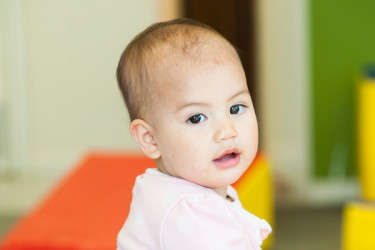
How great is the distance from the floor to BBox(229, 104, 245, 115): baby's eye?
205cm

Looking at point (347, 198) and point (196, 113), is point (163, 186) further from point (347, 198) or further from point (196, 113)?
point (347, 198)

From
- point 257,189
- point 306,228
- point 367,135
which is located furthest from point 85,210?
point 367,135

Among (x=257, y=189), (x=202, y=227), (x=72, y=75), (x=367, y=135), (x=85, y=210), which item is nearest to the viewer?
(x=202, y=227)

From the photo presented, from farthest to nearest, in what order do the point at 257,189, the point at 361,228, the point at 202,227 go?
1. the point at 257,189
2. the point at 361,228
3. the point at 202,227

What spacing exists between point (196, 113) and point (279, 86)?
8.62 ft

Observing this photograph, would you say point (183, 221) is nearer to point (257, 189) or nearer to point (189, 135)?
point (189, 135)

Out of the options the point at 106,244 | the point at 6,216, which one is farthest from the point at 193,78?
the point at 6,216

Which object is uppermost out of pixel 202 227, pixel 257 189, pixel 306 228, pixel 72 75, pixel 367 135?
pixel 202 227

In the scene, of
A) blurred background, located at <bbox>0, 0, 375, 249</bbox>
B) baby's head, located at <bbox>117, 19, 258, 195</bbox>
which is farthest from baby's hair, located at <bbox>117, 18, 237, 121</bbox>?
blurred background, located at <bbox>0, 0, 375, 249</bbox>

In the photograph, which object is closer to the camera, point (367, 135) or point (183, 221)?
point (183, 221)

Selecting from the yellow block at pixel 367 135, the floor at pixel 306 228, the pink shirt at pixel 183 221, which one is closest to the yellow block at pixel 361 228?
the pink shirt at pixel 183 221

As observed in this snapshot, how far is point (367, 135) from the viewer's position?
3.05m

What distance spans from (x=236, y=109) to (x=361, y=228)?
43 centimetres

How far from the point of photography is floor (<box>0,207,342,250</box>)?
287 centimetres
